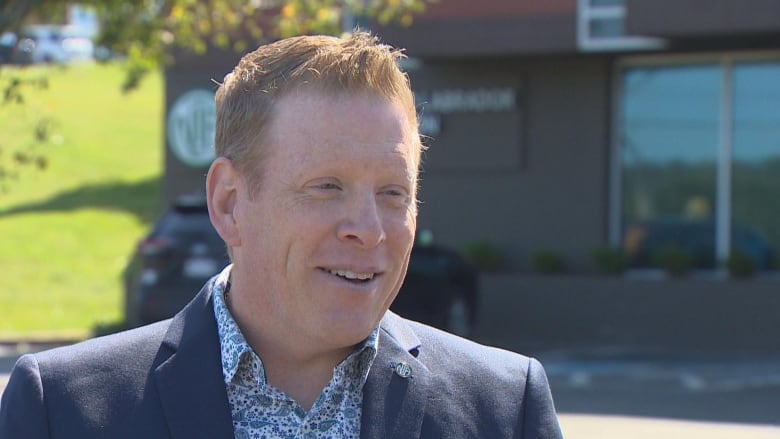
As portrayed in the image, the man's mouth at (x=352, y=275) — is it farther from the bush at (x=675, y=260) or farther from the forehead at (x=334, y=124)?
the bush at (x=675, y=260)

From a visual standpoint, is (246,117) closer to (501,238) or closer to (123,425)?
(123,425)

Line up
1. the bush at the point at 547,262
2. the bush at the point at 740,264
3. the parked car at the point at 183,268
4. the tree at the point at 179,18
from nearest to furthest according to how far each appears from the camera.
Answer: the tree at the point at 179,18 → the parked car at the point at 183,268 → the bush at the point at 740,264 → the bush at the point at 547,262

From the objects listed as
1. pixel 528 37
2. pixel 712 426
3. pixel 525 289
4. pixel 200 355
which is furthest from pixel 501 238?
pixel 200 355

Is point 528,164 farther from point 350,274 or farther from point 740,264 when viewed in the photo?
point 350,274

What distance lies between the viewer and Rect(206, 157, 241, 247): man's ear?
2277 millimetres

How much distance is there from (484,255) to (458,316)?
6.49 feet

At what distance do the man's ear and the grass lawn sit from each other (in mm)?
7548

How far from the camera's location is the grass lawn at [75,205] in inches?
680

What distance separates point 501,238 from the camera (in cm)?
1712

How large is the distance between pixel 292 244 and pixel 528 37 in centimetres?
1417

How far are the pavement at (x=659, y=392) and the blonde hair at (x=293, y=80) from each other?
718 centimetres

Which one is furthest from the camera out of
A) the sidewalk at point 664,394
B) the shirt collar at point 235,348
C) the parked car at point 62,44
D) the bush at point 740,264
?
the parked car at point 62,44

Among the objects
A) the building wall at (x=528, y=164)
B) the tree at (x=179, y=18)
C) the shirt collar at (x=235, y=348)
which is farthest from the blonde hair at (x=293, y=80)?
the building wall at (x=528, y=164)

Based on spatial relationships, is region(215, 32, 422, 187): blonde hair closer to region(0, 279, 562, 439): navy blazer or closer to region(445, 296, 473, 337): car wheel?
region(0, 279, 562, 439): navy blazer
